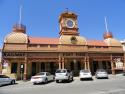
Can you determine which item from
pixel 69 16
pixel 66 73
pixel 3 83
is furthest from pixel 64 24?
pixel 3 83

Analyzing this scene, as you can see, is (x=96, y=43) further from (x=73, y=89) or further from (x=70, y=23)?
(x=73, y=89)

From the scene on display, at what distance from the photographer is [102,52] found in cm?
3159

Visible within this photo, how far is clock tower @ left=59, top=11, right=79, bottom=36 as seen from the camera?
119 feet

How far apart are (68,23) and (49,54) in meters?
12.3

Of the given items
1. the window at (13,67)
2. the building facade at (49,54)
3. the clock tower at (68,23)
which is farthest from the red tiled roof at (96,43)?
the window at (13,67)

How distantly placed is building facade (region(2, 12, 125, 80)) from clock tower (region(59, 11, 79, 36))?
95 cm

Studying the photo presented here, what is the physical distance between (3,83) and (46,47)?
35.0 ft

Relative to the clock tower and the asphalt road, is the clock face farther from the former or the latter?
the asphalt road

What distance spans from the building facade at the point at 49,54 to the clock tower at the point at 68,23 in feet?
3.10

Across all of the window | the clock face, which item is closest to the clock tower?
the clock face

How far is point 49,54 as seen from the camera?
28.3 metres

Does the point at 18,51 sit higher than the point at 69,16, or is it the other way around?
the point at 69,16

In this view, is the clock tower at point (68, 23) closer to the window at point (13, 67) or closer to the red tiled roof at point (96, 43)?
the red tiled roof at point (96, 43)

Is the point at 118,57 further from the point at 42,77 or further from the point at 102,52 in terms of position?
the point at 42,77
